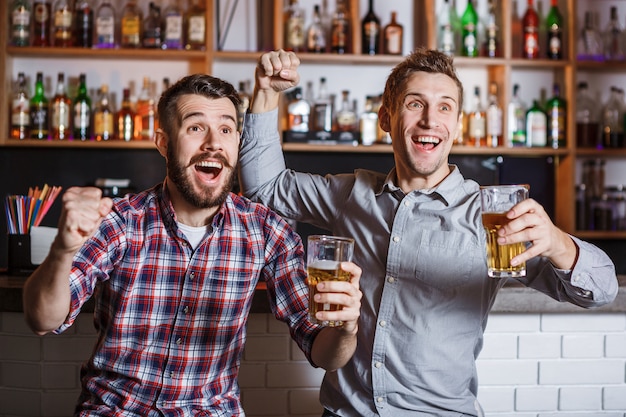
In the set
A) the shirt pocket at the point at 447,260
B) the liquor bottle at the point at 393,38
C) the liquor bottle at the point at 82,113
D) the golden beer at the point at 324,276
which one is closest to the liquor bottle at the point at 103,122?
the liquor bottle at the point at 82,113

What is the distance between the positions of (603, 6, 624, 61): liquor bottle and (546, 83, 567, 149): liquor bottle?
0.39 metres

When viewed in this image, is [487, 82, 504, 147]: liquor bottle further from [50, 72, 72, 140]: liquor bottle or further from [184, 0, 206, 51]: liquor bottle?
[50, 72, 72, 140]: liquor bottle

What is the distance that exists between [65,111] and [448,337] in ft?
8.50

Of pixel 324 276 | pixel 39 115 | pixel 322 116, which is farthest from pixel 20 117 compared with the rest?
pixel 324 276

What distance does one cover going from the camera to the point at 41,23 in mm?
3570

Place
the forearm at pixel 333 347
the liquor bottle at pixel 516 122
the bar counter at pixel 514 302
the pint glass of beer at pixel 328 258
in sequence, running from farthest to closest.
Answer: the liquor bottle at pixel 516 122, the bar counter at pixel 514 302, the forearm at pixel 333 347, the pint glass of beer at pixel 328 258

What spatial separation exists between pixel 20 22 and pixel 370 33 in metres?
1.72

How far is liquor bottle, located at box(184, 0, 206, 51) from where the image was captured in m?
3.55

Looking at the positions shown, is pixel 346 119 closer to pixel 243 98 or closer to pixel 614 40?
pixel 243 98

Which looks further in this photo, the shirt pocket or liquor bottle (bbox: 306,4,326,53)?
liquor bottle (bbox: 306,4,326,53)

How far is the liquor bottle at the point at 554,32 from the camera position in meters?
3.75

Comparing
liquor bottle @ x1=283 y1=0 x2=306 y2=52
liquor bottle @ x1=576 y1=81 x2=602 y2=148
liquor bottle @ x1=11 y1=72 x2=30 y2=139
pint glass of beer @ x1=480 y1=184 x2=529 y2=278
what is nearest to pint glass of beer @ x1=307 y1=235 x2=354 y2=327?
pint glass of beer @ x1=480 y1=184 x2=529 y2=278

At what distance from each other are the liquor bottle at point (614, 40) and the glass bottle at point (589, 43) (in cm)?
4

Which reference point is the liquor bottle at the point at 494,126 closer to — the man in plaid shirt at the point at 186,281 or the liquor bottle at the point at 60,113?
the liquor bottle at the point at 60,113
